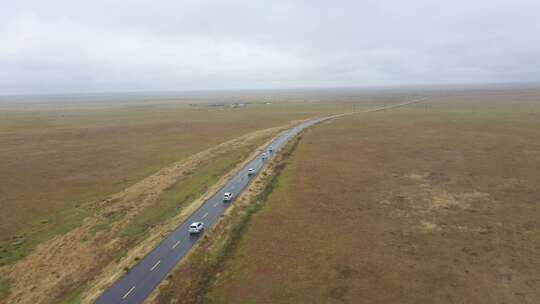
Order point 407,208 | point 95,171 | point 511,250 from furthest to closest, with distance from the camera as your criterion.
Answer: point 95,171 → point 407,208 → point 511,250

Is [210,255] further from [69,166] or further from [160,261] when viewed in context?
[69,166]

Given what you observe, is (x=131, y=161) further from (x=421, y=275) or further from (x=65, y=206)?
(x=421, y=275)

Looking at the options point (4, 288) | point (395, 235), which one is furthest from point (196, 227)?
point (395, 235)

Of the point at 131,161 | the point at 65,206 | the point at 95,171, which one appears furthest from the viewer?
the point at 131,161

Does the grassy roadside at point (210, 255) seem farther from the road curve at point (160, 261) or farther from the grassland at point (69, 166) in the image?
the grassland at point (69, 166)

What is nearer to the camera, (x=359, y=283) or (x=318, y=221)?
(x=359, y=283)

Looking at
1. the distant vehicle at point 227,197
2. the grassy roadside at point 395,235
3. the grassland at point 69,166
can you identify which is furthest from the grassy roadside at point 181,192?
the grassy roadside at point 395,235

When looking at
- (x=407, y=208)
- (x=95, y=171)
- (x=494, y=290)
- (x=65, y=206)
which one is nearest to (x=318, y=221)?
(x=407, y=208)
